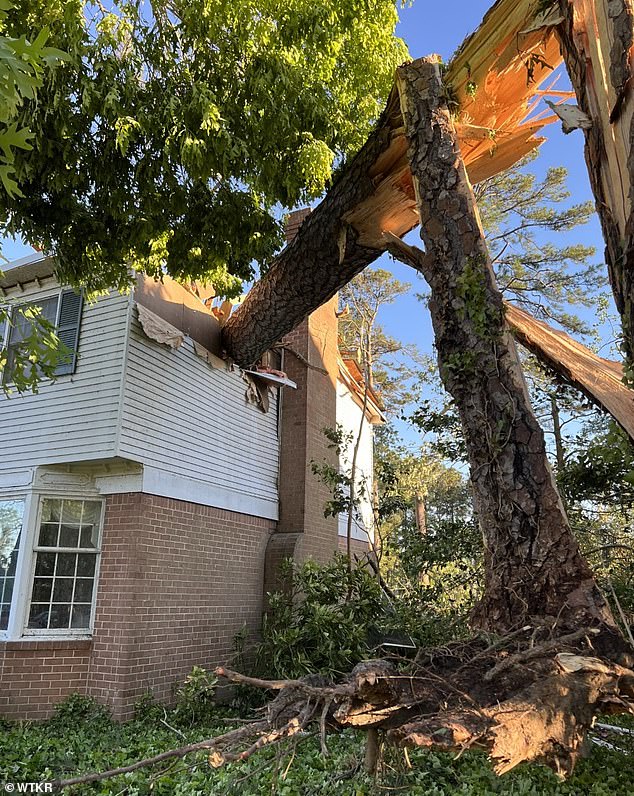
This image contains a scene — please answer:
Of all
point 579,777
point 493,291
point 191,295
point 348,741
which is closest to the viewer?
point 493,291

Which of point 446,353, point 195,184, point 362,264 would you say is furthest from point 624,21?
point 195,184

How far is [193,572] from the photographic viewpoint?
28.1 ft

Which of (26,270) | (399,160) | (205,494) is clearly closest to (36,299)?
(26,270)

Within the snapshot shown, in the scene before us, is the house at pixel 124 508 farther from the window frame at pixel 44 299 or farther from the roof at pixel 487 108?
the roof at pixel 487 108

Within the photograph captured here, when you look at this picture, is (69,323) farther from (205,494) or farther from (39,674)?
(39,674)

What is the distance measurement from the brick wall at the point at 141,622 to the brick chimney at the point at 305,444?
1.71 metres

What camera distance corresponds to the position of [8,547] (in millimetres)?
7953

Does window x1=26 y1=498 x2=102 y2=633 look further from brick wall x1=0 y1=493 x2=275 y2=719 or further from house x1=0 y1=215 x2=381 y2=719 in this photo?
brick wall x1=0 y1=493 x2=275 y2=719

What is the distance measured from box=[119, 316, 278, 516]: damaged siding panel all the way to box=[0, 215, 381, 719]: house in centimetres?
3

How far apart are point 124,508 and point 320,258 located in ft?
13.7

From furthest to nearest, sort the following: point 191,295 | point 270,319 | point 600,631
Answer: point 191,295
point 270,319
point 600,631

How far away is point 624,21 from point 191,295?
7.81 m

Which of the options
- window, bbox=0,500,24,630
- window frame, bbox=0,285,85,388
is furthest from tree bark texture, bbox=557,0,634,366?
window, bbox=0,500,24,630

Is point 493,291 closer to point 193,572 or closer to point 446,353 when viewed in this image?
point 446,353
